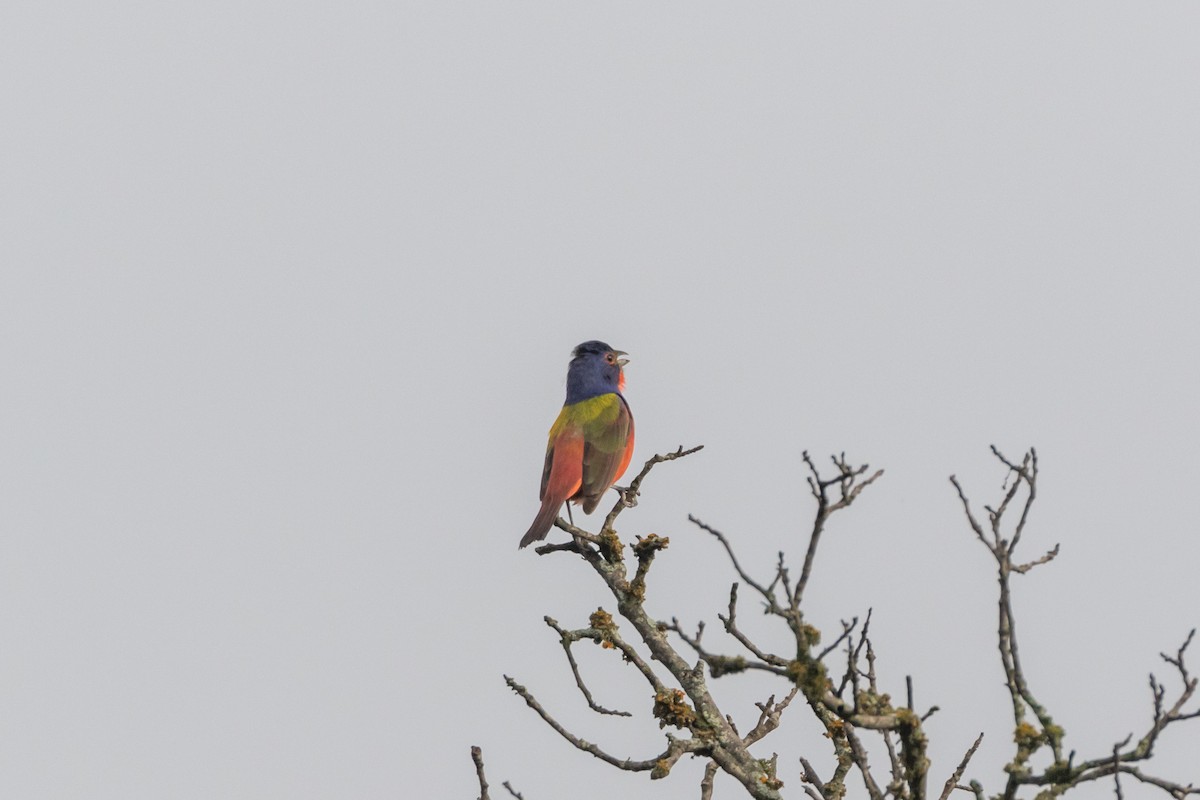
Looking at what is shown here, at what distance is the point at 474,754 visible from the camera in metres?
5.08

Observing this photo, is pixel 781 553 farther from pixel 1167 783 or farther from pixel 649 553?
pixel 649 553

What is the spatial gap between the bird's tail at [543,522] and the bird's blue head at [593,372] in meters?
1.72

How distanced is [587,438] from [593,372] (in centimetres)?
124

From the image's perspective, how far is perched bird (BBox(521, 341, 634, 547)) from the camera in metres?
9.28

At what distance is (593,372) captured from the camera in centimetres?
1090

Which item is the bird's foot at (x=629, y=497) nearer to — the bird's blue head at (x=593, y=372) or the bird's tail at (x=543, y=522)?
the bird's tail at (x=543, y=522)

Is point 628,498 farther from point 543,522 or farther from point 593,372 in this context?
point 593,372

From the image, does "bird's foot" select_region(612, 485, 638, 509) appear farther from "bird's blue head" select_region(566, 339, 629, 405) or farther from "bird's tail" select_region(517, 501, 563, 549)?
"bird's blue head" select_region(566, 339, 629, 405)

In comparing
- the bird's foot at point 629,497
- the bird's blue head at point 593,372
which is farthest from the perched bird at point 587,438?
the bird's foot at point 629,497

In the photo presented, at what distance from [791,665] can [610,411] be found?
610 centimetres

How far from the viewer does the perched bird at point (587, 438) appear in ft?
30.5

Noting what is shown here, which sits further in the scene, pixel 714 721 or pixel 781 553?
pixel 714 721

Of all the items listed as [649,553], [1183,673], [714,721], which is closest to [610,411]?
[649,553]

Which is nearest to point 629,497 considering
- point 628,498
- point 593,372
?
point 628,498
